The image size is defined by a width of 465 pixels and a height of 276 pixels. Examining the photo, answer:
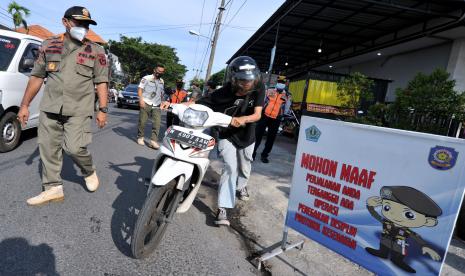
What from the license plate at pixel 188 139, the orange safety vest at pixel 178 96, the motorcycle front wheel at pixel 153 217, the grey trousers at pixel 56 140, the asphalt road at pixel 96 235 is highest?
the orange safety vest at pixel 178 96

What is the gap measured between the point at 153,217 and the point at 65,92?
1681 millimetres

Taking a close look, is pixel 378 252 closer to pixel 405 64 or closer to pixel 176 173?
pixel 176 173

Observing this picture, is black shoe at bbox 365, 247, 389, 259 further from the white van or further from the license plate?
the white van

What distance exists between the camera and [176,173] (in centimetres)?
281

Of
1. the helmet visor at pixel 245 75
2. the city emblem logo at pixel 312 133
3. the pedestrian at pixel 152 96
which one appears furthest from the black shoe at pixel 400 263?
the pedestrian at pixel 152 96

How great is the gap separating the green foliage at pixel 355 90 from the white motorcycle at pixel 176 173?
9126mm

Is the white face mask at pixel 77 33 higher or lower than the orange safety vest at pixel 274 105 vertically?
higher

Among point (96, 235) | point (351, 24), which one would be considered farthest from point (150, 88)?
point (351, 24)

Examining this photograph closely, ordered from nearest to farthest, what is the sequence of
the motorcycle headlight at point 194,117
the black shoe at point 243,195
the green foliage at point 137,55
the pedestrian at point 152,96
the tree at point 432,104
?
the motorcycle headlight at point 194,117, the black shoe at point 243,195, the tree at point 432,104, the pedestrian at point 152,96, the green foliage at point 137,55

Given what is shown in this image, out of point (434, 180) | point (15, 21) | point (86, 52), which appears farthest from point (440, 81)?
point (15, 21)

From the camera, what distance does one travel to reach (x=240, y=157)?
13.5ft

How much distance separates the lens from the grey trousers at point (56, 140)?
137 inches

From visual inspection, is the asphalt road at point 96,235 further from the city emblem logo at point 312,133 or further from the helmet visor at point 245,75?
the helmet visor at point 245,75

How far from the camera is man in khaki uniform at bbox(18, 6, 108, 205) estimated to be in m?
3.41
